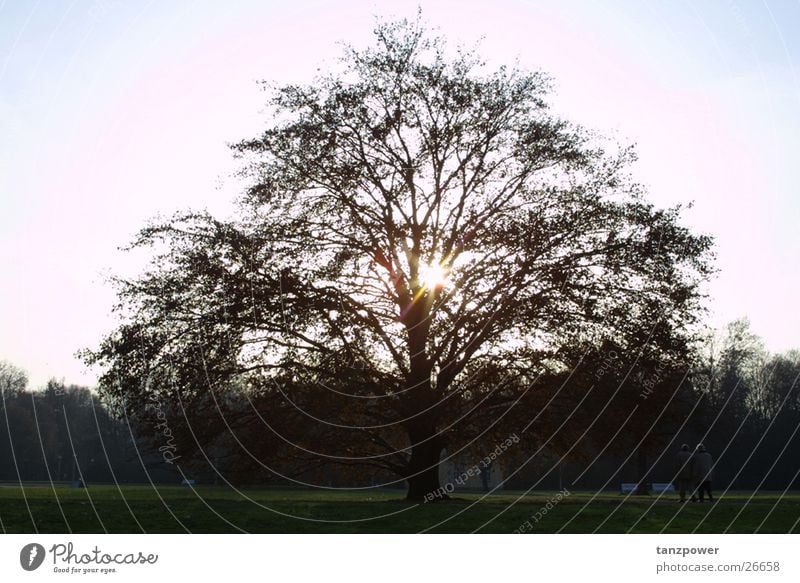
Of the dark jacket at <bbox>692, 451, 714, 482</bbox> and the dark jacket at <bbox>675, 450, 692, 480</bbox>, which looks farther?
the dark jacket at <bbox>675, 450, 692, 480</bbox>

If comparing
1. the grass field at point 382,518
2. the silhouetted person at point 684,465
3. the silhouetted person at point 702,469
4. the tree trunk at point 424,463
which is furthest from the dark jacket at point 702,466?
the tree trunk at point 424,463

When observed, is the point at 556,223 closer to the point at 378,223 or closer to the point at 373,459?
the point at 378,223

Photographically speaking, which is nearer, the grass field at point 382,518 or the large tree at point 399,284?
the grass field at point 382,518

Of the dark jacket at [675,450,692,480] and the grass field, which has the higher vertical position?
the dark jacket at [675,450,692,480]

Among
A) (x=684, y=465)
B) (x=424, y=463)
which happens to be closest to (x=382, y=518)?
(x=424, y=463)

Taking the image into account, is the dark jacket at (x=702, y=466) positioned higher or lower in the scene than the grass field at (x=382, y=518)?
higher

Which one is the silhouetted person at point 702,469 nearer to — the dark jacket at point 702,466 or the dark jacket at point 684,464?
the dark jacket at point 702,466

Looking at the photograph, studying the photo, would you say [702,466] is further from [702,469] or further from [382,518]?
[382,518]

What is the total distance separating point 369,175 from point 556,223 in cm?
555

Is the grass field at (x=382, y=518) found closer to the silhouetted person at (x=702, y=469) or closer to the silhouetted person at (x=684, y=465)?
the silhouetted person at (x=702, y=469)

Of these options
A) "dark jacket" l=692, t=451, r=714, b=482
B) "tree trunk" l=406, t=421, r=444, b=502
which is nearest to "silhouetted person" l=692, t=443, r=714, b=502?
"dark jacket" l=692, t=451, r=714, b=482

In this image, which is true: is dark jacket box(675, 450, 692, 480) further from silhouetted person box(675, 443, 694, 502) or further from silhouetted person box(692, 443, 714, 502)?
silhouetted person box(692, 443, 714, 502)
